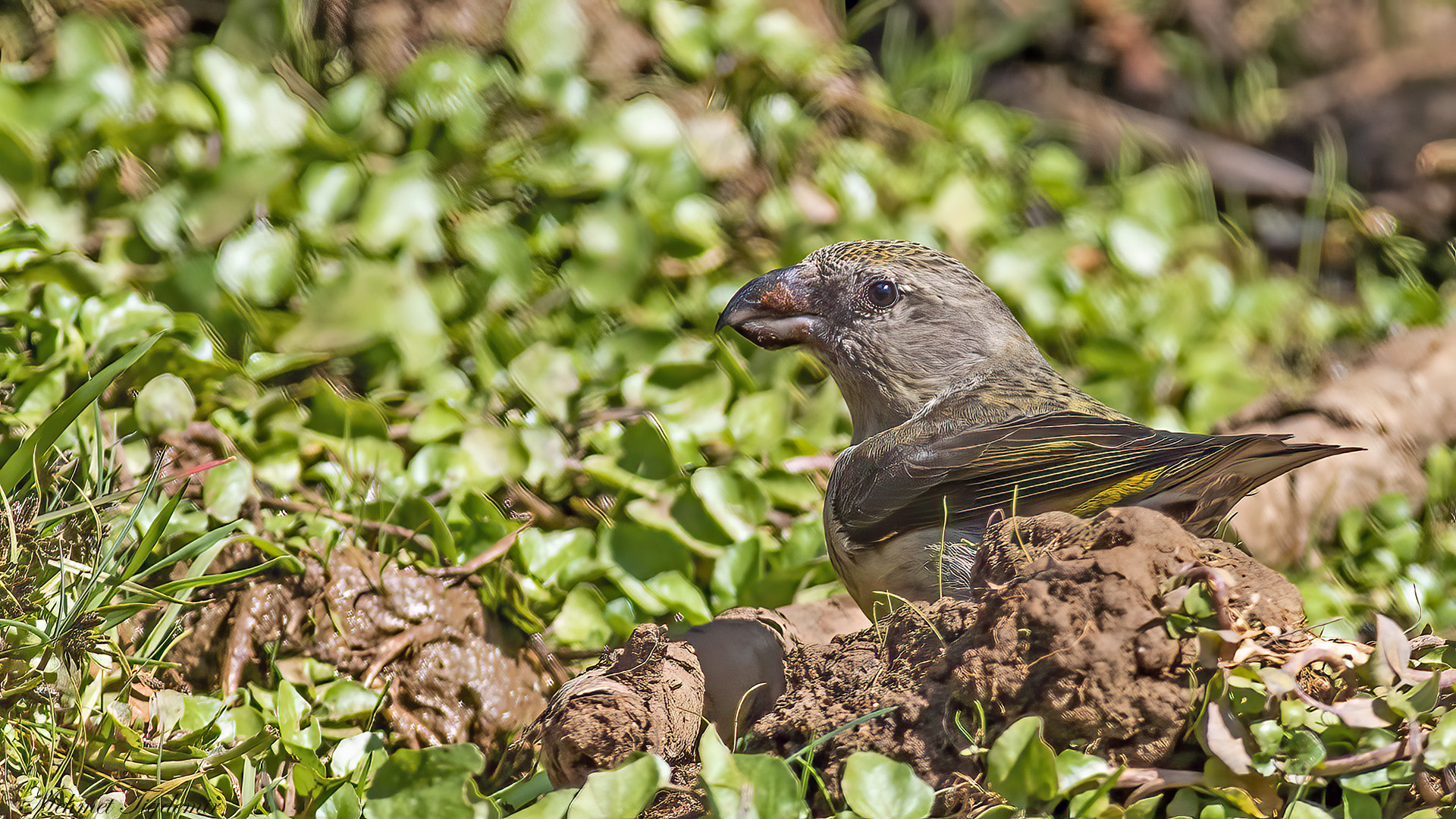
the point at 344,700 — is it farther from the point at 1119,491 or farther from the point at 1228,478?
the point at 1228,478

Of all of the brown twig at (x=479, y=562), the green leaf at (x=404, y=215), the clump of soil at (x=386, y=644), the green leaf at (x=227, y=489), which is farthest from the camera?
the green leaf at (x=404, y=215)

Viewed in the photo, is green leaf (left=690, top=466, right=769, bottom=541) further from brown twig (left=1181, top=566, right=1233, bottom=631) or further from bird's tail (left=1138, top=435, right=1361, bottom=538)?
brown twig (left=1181, top=566, right=1233, bottom=631)

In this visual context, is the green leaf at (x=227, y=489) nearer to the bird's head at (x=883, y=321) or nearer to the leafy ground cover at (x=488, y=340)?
the leafy ground cover at (x=488, y=340)

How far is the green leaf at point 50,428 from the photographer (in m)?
2.70

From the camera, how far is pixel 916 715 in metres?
2.24

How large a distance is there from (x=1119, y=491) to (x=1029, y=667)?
2.74ft

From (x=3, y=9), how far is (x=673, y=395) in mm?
3095

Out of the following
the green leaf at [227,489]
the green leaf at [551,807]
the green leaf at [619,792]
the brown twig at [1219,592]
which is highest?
the brown twig at [1219,592]

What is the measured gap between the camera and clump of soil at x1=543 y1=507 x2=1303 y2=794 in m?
2.08

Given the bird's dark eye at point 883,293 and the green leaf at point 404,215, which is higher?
the bird's dark eye at point 883,293

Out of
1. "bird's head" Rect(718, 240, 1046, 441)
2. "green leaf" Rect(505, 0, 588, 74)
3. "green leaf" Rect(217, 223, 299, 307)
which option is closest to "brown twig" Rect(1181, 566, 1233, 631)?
"bird's head" Rect(718, 240, 1046, 441)

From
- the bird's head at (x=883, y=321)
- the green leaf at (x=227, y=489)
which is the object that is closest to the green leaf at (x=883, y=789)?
the bird's head at (x=883, y=321)

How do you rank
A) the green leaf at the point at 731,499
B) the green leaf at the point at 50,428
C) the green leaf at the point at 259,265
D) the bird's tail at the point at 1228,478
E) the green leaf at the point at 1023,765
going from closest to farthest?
1. the green leaf at the point at 1023,765
2. the bird's tail at the point at 1228,478
3. the green leaf at the point at 50,428
4. the green leaf at the point at 731,499
5. the green leaf at the point at 259,265

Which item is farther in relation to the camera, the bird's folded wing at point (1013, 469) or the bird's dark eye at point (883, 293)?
the bird's dark eye at point (883, 293)
